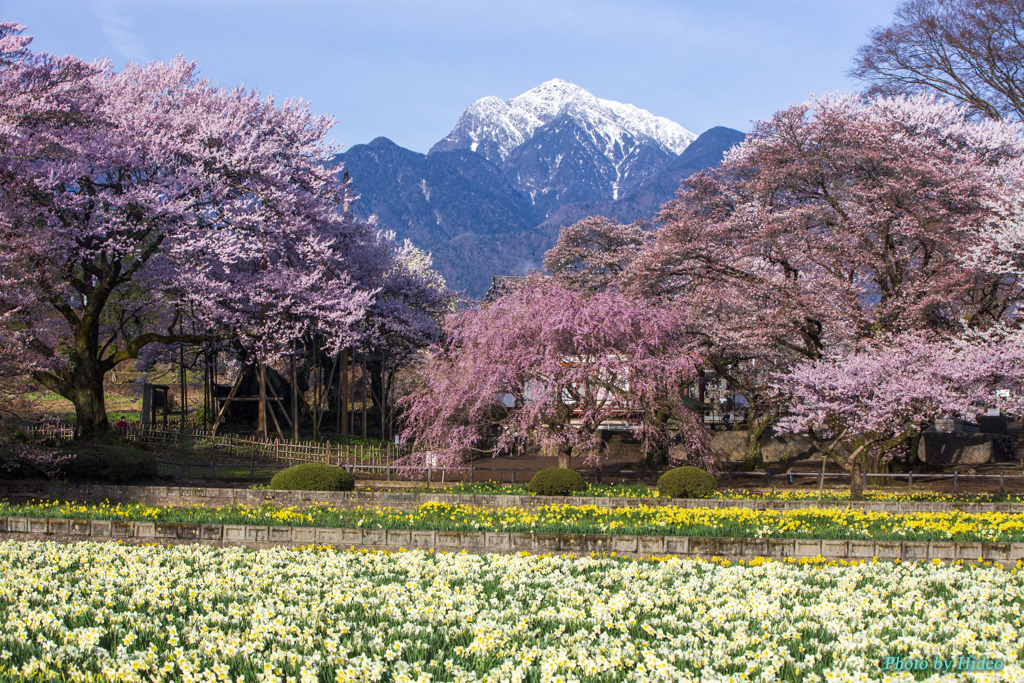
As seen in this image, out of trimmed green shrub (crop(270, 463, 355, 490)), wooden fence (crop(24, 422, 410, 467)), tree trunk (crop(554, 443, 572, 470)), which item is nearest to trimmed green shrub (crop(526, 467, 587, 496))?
tree trunk (crop(554, 443, 572, 470))

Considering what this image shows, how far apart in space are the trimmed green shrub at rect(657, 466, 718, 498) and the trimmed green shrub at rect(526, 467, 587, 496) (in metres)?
2.15

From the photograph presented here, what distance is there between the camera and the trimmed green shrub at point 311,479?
2162 centimetres

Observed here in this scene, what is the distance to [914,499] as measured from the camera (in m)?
22.2

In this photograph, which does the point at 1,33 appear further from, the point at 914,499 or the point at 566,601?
the point at 914,499

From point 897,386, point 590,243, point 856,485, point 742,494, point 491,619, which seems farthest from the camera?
point 590,243

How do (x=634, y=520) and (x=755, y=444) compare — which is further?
(x=755, y=444)

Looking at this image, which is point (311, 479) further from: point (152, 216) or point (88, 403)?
point (152, 216)

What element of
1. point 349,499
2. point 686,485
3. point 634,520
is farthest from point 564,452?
point 634,520

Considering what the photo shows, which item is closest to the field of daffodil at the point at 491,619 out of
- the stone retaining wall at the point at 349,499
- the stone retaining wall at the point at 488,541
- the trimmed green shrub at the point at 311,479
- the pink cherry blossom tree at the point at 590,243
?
the stone retaining wall at the point at 488,541

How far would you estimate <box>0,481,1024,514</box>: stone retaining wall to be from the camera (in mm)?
20250

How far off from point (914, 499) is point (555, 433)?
986cm

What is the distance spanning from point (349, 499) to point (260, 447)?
45.7 feet

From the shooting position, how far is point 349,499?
20.6m

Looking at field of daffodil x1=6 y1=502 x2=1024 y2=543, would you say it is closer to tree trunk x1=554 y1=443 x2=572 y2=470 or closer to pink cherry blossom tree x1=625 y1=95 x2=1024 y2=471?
tree trunk x1=554 y1=443 x2=572 y2=470
